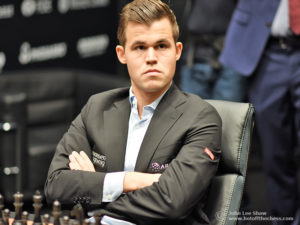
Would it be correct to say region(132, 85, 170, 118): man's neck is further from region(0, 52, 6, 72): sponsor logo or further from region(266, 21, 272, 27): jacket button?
region(0, 52, 6, 72): sponsor logo

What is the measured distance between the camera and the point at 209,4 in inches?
145

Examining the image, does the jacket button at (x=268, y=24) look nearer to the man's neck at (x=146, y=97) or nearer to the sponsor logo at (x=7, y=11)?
the man's neck at (x=146, y=97)

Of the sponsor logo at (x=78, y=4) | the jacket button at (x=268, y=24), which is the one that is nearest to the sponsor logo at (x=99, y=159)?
the jacket button at (x=268, y=24)

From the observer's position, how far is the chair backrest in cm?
217

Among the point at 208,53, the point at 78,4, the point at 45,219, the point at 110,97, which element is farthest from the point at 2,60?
the point at 45,219

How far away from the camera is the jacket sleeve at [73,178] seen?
209 cm

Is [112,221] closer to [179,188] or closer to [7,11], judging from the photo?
[179,188]

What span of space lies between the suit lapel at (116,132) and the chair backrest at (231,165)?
0.36 metres

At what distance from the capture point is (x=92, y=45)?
5410mm

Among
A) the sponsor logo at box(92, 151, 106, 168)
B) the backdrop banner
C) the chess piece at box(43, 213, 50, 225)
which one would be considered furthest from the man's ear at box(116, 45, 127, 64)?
the backdrop banner

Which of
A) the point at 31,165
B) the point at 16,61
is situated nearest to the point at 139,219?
the point at 31,165

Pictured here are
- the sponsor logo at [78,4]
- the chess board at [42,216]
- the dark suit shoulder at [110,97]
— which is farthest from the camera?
the sponsor logo at [78,4]

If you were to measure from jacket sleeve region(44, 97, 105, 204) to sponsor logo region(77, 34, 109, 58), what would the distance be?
302 centimetres

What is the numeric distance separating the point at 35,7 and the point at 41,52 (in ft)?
1.23
